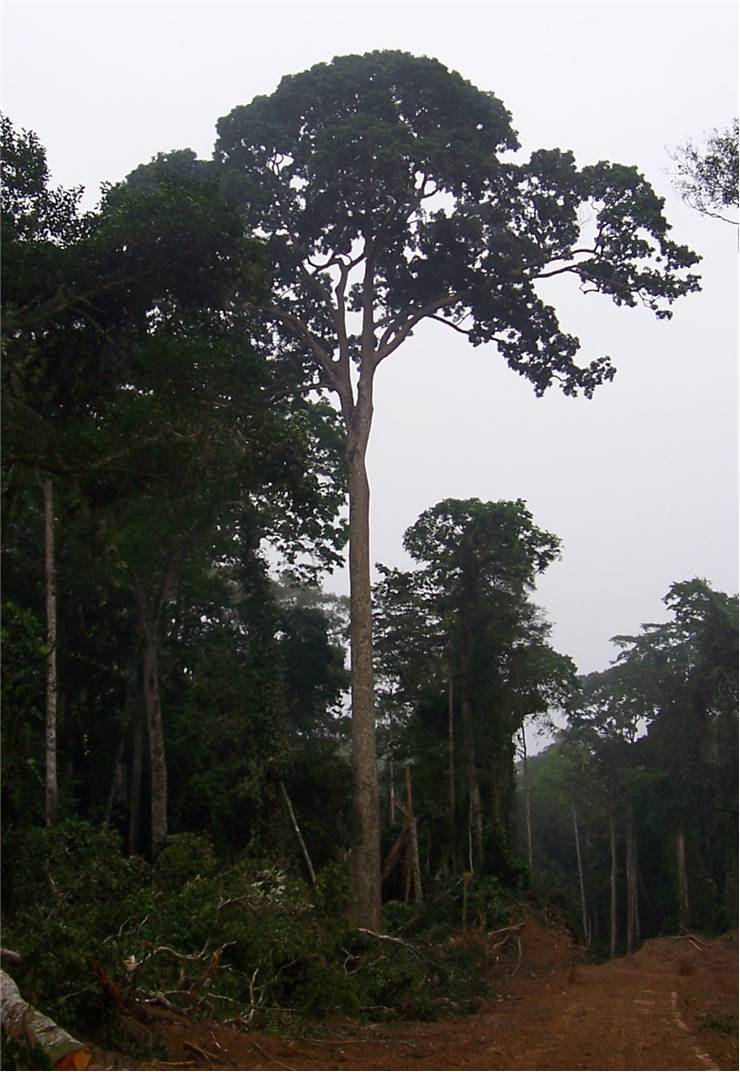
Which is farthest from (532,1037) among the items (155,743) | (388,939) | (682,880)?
(682,880)

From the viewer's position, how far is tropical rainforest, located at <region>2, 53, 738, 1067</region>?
→ 10.7 m

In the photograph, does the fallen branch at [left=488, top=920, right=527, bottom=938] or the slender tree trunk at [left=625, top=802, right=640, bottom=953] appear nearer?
the fallen branch at [left=488, top=920, right=527, bottom=938]

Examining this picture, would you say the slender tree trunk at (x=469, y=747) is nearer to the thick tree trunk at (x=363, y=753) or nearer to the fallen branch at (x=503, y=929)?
the fallen branch at (x=503, y=929)

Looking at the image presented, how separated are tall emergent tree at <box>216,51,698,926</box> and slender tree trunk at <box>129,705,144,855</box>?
6.32m

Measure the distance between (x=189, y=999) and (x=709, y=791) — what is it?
78.4ft

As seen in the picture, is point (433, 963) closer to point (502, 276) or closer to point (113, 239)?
point (113, 239)

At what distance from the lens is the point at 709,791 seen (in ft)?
97.6

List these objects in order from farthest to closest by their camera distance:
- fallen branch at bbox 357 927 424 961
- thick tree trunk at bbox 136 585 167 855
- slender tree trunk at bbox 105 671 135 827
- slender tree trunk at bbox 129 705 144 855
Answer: slender tree trunk at bbox 105 671 135 827
slender tree trunk at bbox 129 705 144 855
thick tree trunk at bbox 136 585 167 855
fallen branch at bbox 357 927 424 961

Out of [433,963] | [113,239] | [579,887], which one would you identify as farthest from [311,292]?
[579,887]

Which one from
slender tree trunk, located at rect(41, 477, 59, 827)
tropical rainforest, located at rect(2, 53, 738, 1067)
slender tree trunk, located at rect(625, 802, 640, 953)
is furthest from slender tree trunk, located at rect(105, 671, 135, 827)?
slender tree trunk, located at rect(625, 802, 640, 953)

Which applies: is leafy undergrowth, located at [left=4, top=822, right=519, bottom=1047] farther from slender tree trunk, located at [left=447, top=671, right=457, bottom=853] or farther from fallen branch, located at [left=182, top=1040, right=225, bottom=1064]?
slender tree trunk, located at [left=447, top=671, right=457, bottom=853]

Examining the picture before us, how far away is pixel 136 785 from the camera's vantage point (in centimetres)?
2166

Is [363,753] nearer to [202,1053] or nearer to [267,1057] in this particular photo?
[267,1057]

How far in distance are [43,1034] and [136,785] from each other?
15360mm
